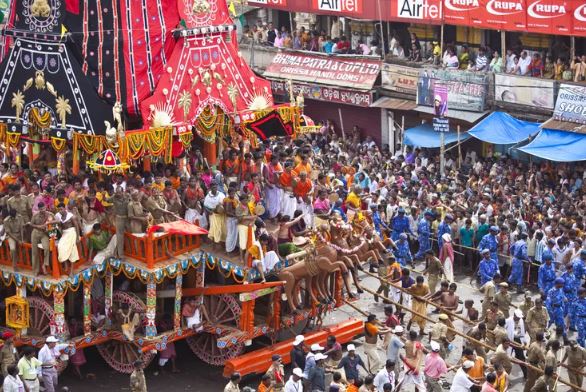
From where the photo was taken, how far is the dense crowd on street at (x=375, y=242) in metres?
19.8

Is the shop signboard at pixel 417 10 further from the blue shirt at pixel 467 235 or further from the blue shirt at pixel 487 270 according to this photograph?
the blue shirt at pixel 487 270

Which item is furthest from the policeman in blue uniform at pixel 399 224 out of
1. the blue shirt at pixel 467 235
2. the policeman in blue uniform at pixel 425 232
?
the blue shirt at pixel 467 235

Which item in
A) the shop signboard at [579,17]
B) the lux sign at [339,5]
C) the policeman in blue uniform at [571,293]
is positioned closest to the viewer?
the policeman in blue uniform at [571,293]


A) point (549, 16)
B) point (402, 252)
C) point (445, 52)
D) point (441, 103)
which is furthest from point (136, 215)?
point (445, 52)

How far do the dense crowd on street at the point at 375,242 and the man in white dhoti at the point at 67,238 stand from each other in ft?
0.07

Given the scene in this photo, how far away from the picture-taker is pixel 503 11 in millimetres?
31844

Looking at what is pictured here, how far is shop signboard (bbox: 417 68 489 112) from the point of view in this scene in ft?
107

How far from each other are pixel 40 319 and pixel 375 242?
19.1ft

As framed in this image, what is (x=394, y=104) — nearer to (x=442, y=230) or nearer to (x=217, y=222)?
(x=442, y=230)

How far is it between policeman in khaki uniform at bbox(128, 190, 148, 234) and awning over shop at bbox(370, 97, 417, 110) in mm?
15504

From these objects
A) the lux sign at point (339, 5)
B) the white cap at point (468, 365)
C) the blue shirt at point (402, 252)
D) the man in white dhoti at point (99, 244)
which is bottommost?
the blue shirt at point (402, 252)

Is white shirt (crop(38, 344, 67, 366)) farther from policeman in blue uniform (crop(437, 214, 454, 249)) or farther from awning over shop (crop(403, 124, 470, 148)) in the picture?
awning over shop (crop(403, 124, 470, 148))

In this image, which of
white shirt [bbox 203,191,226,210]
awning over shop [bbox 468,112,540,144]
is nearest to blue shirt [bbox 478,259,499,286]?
white shirt [bbox 203,191,226,210]

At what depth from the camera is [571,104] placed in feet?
98.5
